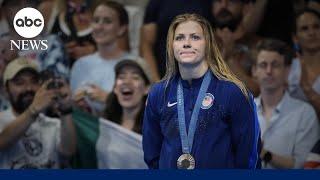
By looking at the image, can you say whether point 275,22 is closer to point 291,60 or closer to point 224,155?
point 291,60

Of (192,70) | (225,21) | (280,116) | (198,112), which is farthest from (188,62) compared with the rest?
(280,116)

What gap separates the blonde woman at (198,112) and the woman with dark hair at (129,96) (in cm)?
136

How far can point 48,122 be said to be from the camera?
4.66 metres

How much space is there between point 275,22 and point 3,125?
60.8 inches

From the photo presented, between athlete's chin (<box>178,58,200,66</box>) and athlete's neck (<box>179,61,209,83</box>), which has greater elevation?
athlete's chin (<box>178,58,200,66</box>)

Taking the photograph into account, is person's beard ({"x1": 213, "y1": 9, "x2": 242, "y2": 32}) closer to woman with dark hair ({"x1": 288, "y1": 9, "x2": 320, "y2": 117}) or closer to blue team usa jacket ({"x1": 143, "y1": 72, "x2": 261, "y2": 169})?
woman with dark hair ({"x1": 288, "y1": 9, "x2": 320, "y2": 117})

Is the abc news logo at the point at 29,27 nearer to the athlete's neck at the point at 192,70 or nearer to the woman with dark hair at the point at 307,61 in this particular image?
the woman with dark hair at the point at 307,61

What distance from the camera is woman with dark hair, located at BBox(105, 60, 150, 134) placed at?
15.2ft

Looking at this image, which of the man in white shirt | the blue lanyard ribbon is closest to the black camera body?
the man in white shirt

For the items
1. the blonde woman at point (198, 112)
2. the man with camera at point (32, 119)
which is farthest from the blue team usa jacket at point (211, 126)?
the man with camera at point (32, 119)

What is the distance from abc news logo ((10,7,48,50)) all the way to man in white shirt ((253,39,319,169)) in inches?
45.2

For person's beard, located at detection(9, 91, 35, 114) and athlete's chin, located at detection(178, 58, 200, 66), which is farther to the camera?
person's beard, located at detection(9, 91, 35, 114)

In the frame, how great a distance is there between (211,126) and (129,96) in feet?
5.22

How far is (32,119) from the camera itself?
15.3 ft
